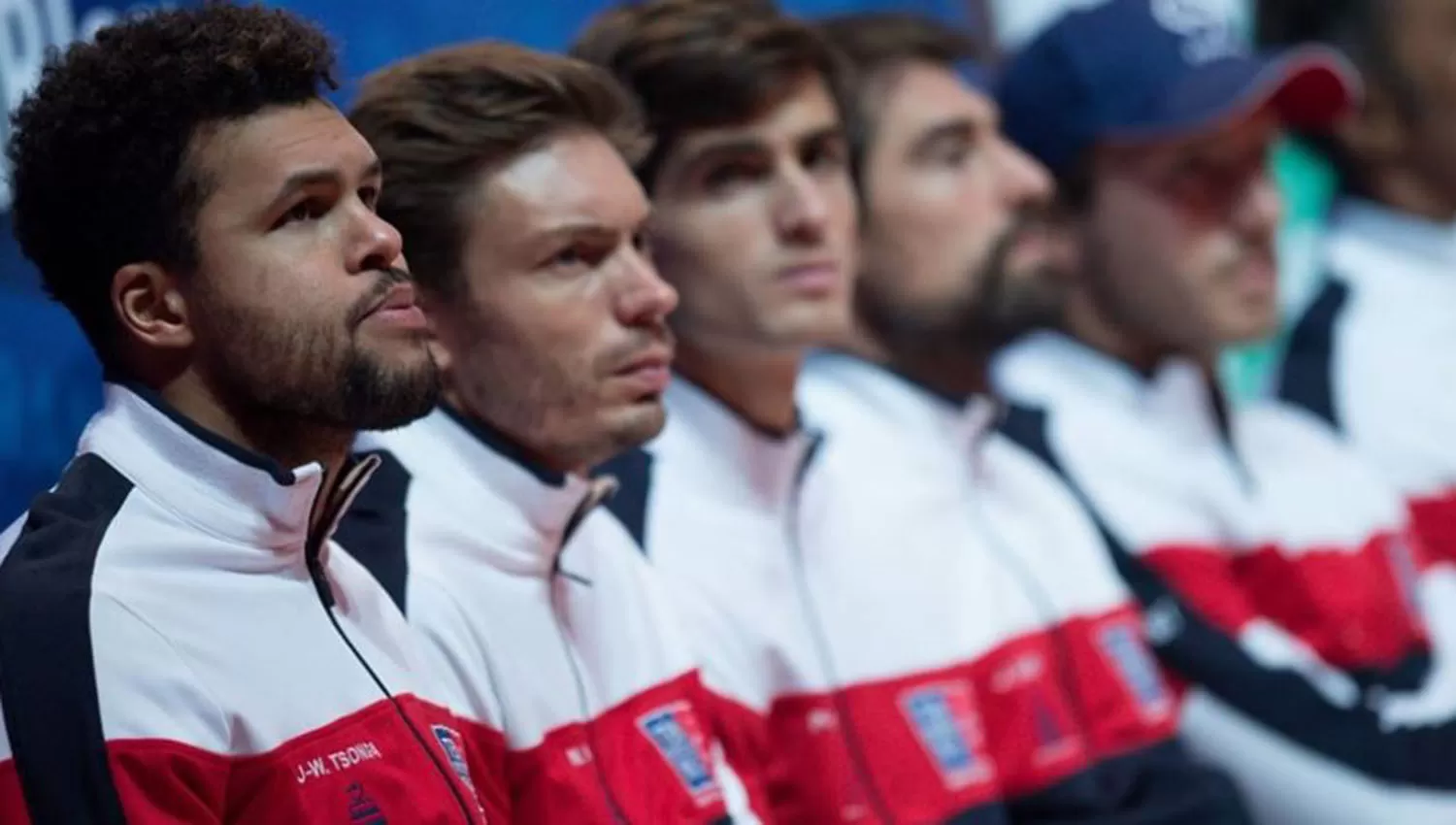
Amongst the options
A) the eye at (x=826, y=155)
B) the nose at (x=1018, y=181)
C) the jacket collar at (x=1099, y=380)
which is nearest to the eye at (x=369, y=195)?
the eye at (x=826, y=155)

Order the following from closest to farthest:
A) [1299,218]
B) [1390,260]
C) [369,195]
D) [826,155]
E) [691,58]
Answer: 1. [369,195]
2. [691,58]
3. [826,155]
4. [1390,260]
5. [1299,218]

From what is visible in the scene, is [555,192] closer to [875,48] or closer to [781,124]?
[781,124]

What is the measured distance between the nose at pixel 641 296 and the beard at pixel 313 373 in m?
0.29

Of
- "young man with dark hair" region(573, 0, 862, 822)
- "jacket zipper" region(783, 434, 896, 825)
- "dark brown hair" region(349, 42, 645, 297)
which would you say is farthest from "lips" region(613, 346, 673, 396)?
"jacket zipper" region(783, 434, 896, 825)

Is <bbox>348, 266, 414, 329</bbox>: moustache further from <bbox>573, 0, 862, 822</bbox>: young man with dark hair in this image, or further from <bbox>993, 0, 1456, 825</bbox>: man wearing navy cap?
<bbox>993, 0, 1456, 825</bbox>: man wearing navy cap

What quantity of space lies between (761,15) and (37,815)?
3.10 feet

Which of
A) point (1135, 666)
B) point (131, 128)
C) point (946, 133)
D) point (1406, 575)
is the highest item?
point (131, 128)

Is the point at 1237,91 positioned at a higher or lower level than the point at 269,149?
lower

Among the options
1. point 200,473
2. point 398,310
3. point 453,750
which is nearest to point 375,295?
point 398,310

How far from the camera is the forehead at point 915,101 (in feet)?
7.50

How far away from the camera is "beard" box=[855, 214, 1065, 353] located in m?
2.28

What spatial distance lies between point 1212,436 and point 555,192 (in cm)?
115

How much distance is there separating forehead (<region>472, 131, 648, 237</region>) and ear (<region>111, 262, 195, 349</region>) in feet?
1.02

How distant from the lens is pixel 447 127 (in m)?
1.53
